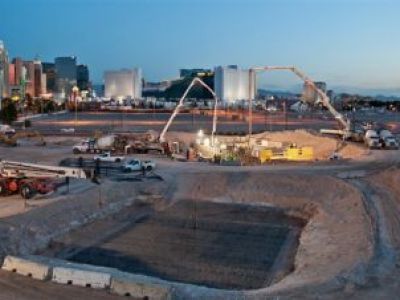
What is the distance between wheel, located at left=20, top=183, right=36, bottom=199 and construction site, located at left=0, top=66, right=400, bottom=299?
0.17 m

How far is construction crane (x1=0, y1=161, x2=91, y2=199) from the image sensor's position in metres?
29.1

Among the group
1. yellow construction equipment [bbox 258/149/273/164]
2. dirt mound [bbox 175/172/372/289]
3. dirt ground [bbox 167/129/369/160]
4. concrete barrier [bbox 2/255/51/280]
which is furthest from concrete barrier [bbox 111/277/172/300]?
yellow construction equipment [bbox 258/149/273/164]

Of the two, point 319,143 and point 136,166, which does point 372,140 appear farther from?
point 136,166

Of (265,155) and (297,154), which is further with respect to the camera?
(297,154)

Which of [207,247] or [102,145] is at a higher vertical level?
[102,145]

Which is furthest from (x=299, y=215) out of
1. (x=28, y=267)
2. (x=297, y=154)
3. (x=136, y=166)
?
(x=297, y=154)

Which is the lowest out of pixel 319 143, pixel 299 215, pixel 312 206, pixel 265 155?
pixel 299 215

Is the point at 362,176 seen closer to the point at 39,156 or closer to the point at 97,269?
the point at 97,269

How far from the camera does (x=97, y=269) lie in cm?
1697

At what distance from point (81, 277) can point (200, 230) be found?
9.64 meters

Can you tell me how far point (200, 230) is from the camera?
2523 cm

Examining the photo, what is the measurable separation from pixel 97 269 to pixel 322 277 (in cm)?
597

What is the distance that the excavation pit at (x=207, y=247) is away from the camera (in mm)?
19344

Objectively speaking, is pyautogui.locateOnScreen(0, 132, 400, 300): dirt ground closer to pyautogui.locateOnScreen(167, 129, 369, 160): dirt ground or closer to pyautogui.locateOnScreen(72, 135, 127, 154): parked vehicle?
pyautogui.locateOnScreen(167, 129, 369, 160): dirt ground
